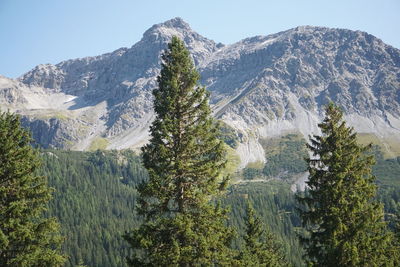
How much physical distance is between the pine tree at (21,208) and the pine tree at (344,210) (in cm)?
1704

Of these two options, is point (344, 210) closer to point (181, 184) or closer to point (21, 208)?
point (181, 184)

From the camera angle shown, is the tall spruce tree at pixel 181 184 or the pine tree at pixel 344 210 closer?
the tall spruce tree at pixel 181 184

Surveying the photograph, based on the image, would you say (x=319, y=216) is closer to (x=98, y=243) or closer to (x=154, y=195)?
(x=154, y=195)

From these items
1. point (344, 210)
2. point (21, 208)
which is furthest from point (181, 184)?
point (344, 210)

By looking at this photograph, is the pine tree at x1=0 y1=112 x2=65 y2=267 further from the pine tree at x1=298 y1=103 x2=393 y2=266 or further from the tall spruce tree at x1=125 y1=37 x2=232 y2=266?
the pine tree at x1=298 y1=103 x2=393 y2=266

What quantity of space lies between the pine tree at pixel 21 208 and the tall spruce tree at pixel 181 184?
242 inches

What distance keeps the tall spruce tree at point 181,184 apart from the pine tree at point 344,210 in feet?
21.0

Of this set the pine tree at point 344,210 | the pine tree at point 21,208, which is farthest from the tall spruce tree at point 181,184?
the pine tree at point 344,210

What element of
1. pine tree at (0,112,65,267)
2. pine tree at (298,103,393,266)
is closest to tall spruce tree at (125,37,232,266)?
pine tree at (0,112,65,267)

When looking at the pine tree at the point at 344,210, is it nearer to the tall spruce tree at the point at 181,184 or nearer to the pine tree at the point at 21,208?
the tall spruce tree at the point at 181,184

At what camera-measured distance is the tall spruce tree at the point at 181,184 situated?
65.7 feet

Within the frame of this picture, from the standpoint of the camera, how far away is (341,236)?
22.2 metres

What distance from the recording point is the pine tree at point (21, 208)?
21.5 meters

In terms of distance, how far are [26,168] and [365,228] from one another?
2193 cm
